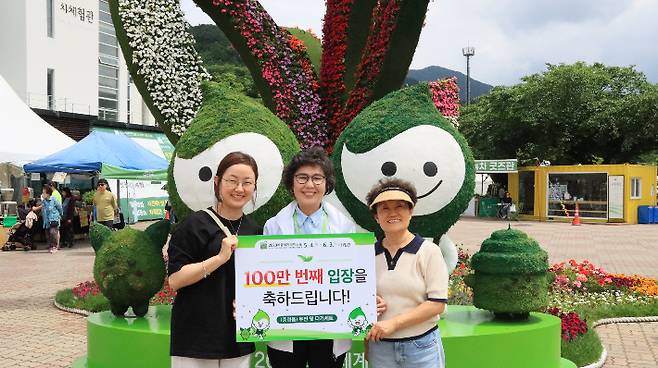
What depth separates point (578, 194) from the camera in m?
24.5

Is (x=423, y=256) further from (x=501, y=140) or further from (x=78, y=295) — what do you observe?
(x=501, y=140)

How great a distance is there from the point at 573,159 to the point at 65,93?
72.2ft

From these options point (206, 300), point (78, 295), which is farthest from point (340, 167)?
point (78, 295)

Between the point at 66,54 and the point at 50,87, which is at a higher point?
the point at 66,54

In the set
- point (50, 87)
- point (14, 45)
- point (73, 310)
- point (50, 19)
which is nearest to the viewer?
point (73, 310)

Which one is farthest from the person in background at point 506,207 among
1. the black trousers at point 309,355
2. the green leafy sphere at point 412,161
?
the black trousers at point 309,355

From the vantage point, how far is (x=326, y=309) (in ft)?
8.91

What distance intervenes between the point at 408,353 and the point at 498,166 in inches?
938

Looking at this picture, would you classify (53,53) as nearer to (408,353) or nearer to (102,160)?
(102,160)

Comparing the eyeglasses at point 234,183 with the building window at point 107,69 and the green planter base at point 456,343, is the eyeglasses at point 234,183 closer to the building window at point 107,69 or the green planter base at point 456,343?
the green planter base at point 456,343

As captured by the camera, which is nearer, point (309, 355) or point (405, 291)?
point (405, 291)

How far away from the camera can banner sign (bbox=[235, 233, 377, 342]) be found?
2.63 metres

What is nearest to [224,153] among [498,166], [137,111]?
[498,166]

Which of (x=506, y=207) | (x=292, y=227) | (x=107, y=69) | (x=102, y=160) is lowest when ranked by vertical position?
(x=506, y=207)
